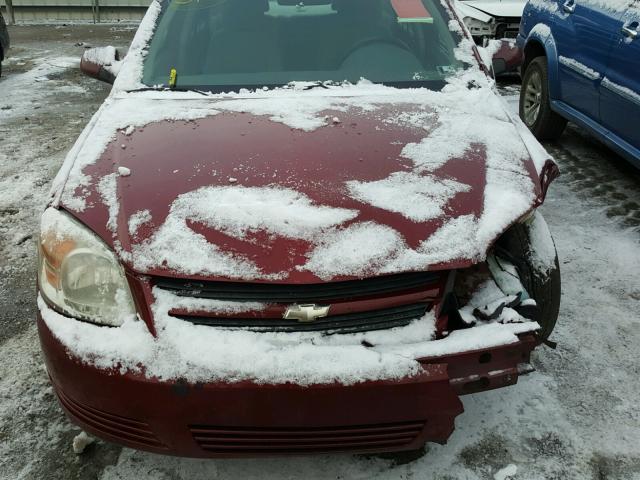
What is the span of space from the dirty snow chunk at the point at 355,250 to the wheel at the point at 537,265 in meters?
0.61

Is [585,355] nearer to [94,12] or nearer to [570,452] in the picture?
[570,452]

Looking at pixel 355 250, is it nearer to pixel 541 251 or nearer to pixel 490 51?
pixel 541 251

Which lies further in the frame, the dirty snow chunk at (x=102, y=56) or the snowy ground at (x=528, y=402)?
the dirty snow chunk at (x=102, y=56)

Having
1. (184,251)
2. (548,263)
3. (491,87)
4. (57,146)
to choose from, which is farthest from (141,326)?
(57,146)

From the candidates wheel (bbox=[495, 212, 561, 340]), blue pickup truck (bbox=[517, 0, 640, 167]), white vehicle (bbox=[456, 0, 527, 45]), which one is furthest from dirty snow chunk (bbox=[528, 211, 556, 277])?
white vehicle (bbox=[456, 0, 527, 45])

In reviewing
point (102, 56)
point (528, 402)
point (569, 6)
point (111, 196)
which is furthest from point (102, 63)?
point (569, 6)

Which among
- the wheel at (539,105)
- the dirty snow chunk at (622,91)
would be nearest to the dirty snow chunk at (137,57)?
the dirty snow chunk at (622,91)

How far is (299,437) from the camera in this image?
161 centimetres

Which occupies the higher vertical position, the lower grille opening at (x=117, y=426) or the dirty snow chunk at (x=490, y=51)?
the dirty snow chunk at (x=490, y=51)

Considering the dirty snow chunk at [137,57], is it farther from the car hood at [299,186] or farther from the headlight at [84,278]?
the headlight at [84,278]

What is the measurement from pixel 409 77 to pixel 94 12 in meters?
14.1

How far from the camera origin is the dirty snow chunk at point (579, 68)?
167 inches

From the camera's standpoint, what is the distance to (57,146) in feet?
17.6

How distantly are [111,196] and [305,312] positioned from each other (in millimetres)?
748
